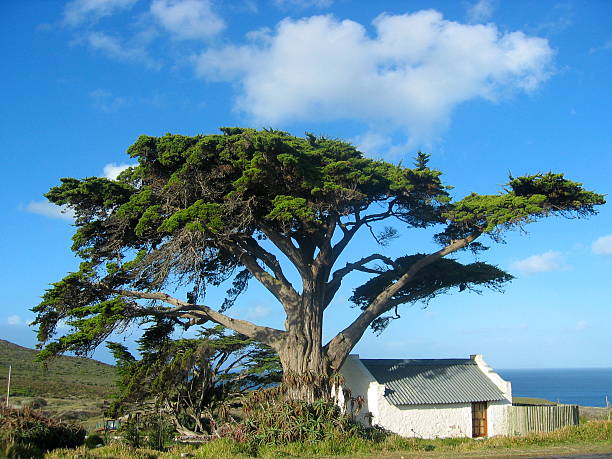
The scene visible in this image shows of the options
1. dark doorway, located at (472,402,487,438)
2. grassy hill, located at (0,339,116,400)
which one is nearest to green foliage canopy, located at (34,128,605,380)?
dark doorway, located at (472,402,487,438)

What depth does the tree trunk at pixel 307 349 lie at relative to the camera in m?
22.5

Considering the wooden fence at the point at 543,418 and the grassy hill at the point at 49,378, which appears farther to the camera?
the grassy hill at the point at 49,378

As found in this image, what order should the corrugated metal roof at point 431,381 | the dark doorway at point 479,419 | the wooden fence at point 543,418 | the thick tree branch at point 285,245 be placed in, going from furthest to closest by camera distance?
the dark doorway at point 479,419 → the corrugated metal roof at point 431,381 → the wooden fence at point 543,418 → the thick tree branch at point 285,245

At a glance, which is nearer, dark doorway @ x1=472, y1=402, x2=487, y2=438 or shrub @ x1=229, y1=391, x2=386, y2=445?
shrub @ x1=229, y1=391, x2=386, y2=445

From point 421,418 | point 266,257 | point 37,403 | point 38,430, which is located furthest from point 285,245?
point 37,403

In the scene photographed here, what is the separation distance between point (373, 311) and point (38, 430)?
12.8 m

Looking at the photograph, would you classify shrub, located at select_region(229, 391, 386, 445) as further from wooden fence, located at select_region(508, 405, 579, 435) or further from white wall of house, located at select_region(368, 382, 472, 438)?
wooden fence, located at select_region(508, 405, 579, 435)

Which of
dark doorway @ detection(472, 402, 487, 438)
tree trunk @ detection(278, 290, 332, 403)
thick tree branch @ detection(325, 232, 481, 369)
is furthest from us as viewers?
dark doorway @ detection(472, 402, 487, 438)

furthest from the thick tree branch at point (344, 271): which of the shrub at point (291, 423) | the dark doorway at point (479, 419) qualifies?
the dark doorway at point (479, 419)

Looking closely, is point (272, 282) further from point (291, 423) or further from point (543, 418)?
point (543, 418)

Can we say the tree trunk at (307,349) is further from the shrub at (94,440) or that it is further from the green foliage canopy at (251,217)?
the shrub at (94,440)

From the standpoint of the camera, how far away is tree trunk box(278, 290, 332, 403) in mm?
22478

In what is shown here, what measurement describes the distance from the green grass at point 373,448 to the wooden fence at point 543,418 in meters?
2.65

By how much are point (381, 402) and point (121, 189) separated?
1295 cm
